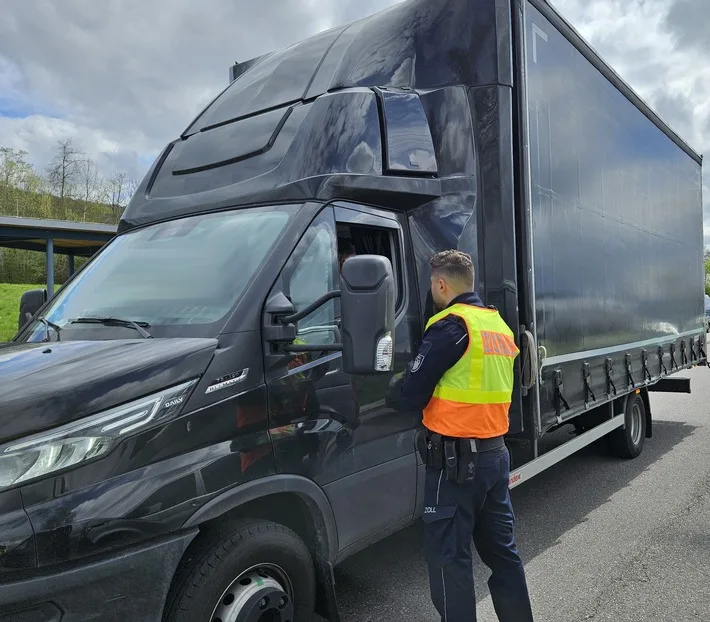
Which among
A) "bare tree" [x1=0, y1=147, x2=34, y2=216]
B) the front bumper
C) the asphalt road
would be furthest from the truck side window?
"bare tree" [x1=0, y1=147, x2=34, y2=216]

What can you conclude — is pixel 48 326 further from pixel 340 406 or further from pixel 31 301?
pixel 340 406

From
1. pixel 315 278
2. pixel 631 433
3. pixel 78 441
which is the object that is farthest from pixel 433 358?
pixel 631 433

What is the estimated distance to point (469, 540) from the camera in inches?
108

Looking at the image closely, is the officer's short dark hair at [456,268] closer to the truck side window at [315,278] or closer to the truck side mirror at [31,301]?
the truck side window at [315,278]

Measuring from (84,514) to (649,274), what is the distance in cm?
601

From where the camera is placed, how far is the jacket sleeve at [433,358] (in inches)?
104

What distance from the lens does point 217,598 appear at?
232 centimetres

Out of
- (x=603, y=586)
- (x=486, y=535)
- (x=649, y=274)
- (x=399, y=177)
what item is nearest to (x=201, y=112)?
(x=399, y=177)

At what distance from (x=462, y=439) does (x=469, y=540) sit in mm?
462

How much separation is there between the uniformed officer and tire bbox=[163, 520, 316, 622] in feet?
1.96

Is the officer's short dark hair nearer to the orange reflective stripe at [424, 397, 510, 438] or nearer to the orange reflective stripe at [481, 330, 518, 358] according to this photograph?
the orange reflective stripe at [481, 330, 518, 358]

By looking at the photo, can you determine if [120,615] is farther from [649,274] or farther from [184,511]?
[649,274]

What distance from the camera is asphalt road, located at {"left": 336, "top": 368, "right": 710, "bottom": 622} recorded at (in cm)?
349

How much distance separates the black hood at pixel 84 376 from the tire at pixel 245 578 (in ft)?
2.18
